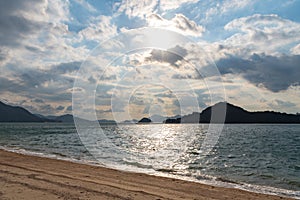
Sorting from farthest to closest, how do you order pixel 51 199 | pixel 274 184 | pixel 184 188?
pixel 274 184
pixel 184 188
pixel 51 199

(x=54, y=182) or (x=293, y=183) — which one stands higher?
(x=54, y=182)

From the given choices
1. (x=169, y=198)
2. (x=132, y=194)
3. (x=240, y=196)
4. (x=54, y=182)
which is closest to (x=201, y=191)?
(x=240, y=196)

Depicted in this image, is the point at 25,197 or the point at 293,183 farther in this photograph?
the point at 293,183

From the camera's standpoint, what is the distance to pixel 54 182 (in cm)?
1130

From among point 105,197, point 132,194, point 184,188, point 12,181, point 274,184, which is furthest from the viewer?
point 274,184

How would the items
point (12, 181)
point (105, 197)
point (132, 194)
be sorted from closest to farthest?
point (105, 197), point (132, 194), point (12, 181)

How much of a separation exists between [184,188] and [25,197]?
7.09m

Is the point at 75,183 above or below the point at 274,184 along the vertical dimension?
above

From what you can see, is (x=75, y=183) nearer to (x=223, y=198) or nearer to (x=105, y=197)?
(x=105, y=197)

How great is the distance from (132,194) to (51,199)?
2.87m

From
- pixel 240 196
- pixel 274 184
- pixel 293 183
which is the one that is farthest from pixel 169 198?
pixel 293 183

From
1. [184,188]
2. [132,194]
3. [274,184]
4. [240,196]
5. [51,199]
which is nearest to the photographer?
[51,199]

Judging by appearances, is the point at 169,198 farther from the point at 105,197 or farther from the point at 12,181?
the point at 12,181

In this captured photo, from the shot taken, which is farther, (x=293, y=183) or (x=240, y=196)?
(x=293, y=183)
